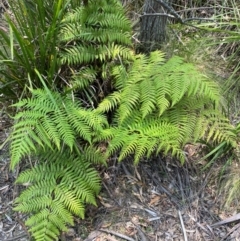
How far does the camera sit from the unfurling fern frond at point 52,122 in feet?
7.71

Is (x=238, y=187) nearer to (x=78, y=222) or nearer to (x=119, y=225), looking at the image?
(x=119, y=225)

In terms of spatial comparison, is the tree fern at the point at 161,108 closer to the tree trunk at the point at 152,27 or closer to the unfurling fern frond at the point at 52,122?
the unfurling fern frond at the point at 52,122

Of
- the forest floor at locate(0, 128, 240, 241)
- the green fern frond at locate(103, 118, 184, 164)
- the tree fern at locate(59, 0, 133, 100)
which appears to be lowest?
the forest floor at locate(0, 128, 240, 241)

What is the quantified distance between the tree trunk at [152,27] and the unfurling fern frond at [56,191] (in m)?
1.00

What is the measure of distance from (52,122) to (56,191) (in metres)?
0.43

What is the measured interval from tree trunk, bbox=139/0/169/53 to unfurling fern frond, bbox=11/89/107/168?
0.74m

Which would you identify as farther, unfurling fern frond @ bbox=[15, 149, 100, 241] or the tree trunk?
the tree trunk

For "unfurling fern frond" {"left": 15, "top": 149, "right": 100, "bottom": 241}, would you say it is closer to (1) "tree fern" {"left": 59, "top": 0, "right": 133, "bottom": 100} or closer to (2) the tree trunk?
(1) "tree fern" {"left": 59, "top": 0, "right": 133, "bottom": 100}

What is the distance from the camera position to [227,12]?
320cm

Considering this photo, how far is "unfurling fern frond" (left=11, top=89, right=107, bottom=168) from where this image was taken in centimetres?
235

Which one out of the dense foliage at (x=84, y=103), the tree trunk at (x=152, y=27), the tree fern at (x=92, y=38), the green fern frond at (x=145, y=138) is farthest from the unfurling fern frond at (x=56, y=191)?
the tree trunk at (x=152, y=27)

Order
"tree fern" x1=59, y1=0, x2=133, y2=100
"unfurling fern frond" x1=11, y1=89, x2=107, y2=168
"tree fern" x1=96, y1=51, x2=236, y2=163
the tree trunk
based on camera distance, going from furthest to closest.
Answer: the tree trunk < "tree fern" x1=59, y1=0, x2=133, y2=100 < "tree fern" x1=96, y1=51, x2=236, y2=163 < "unfurling fern frond" x1=11, y1=89, x2=107, y2=168

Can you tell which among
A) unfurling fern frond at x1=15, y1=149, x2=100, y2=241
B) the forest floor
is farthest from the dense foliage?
the forest floor

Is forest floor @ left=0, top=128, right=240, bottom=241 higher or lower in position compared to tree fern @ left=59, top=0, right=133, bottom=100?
lower
